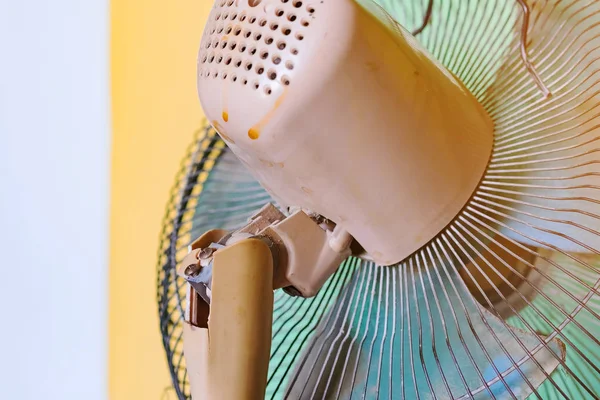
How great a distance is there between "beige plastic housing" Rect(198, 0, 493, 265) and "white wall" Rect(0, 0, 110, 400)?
726 mm

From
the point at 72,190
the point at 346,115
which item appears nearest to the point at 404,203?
the point at 346,115

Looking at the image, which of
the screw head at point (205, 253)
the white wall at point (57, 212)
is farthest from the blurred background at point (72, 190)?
the screw head at point (205, 253)

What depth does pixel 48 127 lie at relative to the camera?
1.09 m

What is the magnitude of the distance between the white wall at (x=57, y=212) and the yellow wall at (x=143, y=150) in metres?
0.03

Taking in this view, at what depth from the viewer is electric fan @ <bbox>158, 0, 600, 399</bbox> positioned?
374mm

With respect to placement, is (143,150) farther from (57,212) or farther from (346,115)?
(346,115)

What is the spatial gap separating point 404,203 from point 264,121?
4.6 inches

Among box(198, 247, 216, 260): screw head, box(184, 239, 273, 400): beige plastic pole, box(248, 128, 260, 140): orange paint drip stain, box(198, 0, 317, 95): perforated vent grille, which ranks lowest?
box(184, 239, 273, 400): beige plastic pole

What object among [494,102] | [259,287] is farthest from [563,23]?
[259,287]

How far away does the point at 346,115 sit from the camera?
14.7 inches

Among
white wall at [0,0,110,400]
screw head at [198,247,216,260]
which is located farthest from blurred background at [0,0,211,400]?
screw head at [198,247,216,260]

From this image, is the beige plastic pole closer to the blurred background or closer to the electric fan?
the electric fan

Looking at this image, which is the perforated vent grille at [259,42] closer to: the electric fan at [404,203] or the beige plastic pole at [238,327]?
the electric fan at [404,203]

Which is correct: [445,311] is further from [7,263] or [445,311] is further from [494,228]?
[7,263]
